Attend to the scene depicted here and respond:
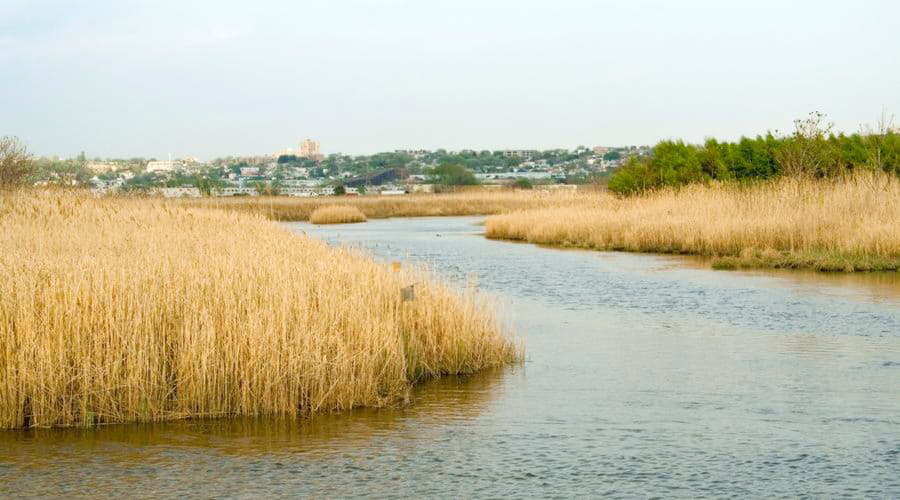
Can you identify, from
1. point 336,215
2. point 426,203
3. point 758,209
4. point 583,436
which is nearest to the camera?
point 583,436

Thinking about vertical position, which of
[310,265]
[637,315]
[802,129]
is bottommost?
[637,315]

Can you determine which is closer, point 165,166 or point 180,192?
point 180,192

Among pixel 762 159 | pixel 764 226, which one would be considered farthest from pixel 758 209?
pixel 762 159

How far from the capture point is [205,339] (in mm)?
9969

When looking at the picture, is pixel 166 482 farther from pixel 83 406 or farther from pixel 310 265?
pixel 310 265

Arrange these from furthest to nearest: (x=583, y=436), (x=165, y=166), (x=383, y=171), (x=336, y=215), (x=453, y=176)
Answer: (x=383, y=171) → (x=453, y=176) → (x=165, y=166) → (x=336, y=215) → (x=583, y=436)

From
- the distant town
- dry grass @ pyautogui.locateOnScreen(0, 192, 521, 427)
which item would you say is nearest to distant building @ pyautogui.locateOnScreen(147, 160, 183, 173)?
the distant town

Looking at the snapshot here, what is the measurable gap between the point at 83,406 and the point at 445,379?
4120 mm

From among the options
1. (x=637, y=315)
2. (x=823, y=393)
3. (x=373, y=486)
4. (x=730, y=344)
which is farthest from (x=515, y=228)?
(x=373, y=486)

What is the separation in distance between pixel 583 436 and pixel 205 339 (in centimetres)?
372

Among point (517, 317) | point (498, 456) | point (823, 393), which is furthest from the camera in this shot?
point (517, 317)

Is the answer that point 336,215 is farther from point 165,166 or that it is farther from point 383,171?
point 383,171

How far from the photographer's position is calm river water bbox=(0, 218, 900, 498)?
7.95m

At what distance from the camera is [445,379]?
39.4 ft
